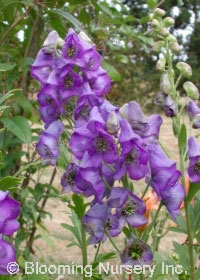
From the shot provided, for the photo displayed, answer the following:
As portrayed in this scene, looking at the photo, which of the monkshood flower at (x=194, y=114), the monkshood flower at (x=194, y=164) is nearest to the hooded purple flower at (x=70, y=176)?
the monkshood flower at (x=194, y=164)

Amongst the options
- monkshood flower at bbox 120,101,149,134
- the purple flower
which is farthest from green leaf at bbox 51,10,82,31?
monkshood flower at bbox 120,101,149,134

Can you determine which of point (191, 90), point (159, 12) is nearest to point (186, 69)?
point (191, 90)

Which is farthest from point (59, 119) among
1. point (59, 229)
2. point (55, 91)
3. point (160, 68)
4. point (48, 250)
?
point (59, 229)

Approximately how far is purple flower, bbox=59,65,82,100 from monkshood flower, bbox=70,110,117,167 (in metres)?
0.12

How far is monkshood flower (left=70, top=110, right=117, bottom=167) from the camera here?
88 cm

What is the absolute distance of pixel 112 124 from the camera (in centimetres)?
87

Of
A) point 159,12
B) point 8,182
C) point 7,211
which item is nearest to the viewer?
point 7,211

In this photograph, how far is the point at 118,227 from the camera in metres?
0.91

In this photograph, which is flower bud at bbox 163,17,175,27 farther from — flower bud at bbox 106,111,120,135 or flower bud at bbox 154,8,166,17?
flower bud at bbox 106,111,120,135

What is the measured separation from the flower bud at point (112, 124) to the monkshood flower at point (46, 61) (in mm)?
243

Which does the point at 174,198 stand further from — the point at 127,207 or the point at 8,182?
the point at 8,182

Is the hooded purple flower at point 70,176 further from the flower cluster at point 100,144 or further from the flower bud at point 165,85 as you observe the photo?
the flower bud at point 165,85

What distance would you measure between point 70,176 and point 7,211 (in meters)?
0.28

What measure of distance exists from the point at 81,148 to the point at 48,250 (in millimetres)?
2895
